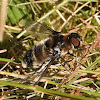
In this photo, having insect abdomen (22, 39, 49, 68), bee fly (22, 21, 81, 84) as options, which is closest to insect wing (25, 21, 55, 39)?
bee fly (22, 21, 81, 84)

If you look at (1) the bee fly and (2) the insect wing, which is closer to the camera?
(1) the bee fly

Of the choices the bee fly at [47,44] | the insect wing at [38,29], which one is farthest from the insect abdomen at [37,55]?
the insect wing at [38,29]

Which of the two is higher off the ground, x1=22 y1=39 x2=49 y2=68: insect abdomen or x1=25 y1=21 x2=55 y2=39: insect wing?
x1=25 y1=21 x2=55 y2=39: insect wing

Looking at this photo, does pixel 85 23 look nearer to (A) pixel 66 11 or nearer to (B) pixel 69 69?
(A) pixel 66 11

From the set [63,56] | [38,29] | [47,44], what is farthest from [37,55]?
[63,56]

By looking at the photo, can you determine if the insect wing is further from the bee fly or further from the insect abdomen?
the insect abdomen
